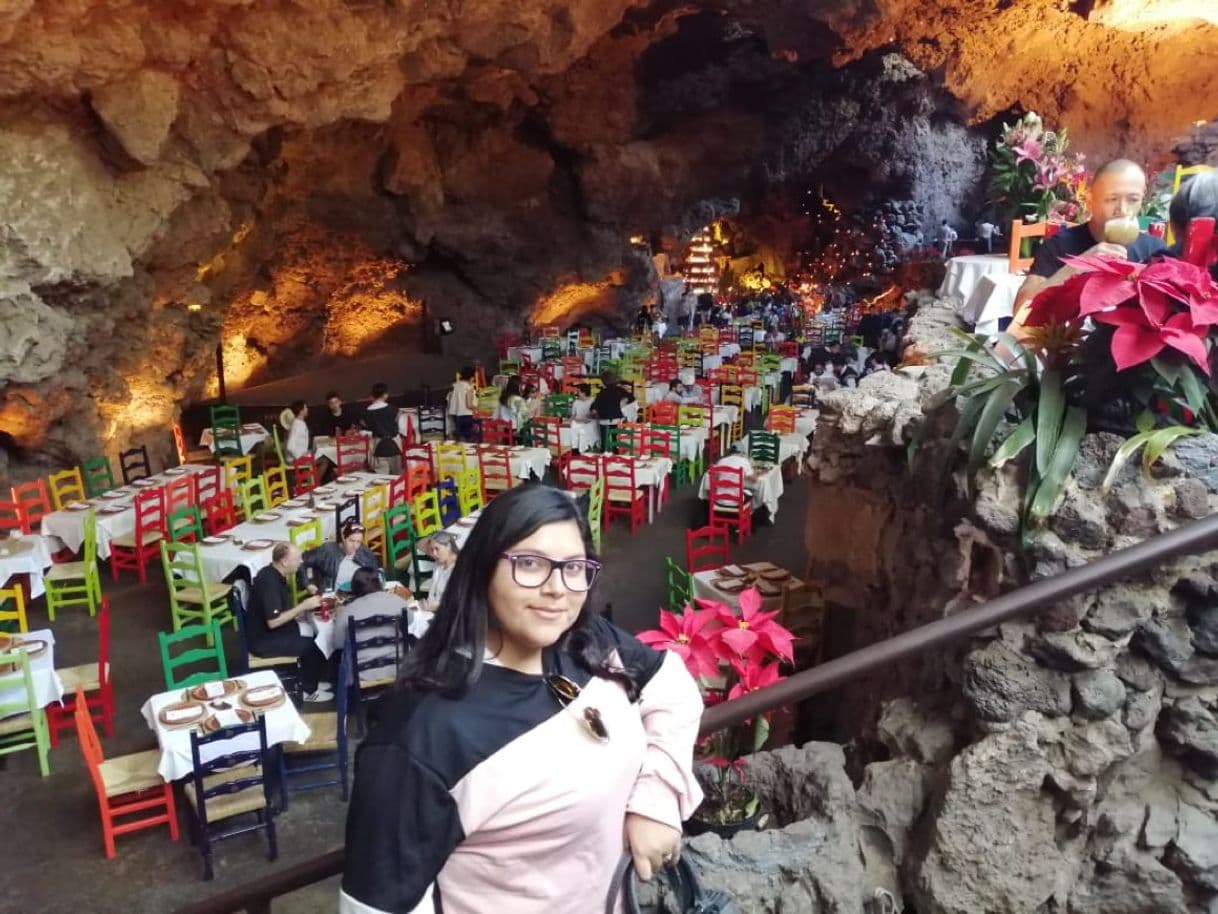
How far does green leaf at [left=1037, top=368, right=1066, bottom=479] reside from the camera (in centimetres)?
298

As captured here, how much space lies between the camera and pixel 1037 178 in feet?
29.2

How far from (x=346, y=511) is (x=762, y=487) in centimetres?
412

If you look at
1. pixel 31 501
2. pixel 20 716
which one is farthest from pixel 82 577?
pixel 20 716

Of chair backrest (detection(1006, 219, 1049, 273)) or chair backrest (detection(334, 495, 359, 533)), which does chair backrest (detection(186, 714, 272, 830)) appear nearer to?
chair backrest (detection(334, 495, 359, 533))

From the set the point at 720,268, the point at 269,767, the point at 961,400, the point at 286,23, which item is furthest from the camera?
the point at 720,268

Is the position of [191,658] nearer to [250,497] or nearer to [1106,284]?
[250,497]

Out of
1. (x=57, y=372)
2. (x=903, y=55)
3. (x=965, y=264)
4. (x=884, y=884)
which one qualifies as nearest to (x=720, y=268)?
(x=903, y=55)

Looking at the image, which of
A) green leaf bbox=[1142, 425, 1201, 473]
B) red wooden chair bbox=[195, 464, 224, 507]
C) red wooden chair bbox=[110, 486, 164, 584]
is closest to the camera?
green leaf bbox=[1142, 425, 1201, 473]

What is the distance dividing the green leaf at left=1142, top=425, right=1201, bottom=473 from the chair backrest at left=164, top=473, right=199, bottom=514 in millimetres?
7948

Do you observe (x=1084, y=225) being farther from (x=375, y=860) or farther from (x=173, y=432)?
(x=173, y=432)

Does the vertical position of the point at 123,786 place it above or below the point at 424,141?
below

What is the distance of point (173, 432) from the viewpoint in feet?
40.2

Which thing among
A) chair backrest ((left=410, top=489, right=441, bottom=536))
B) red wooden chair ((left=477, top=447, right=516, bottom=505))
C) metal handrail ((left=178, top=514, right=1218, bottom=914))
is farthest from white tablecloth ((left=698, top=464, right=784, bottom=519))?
metal handrail ((left=178, top=514, right=1218, bottom=914))

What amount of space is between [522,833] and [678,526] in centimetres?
849
